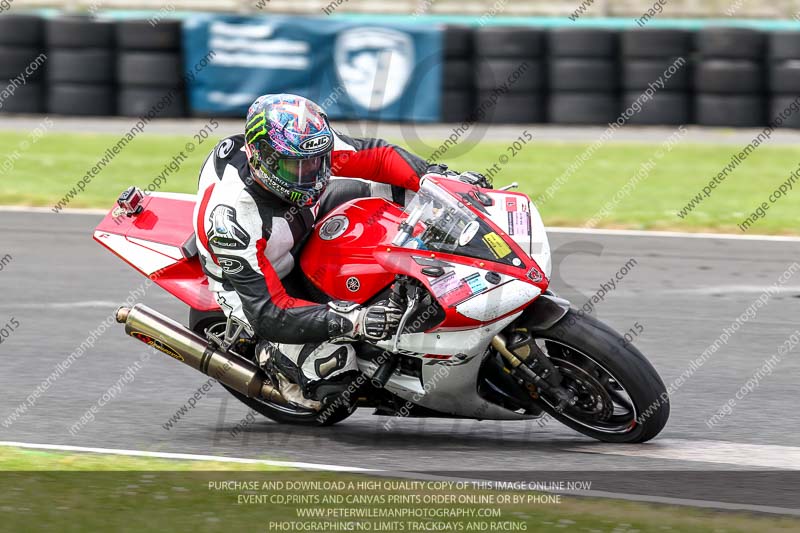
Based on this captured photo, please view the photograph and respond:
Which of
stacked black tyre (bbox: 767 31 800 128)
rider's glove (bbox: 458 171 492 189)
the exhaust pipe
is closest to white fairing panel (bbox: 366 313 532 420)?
the exhaust pipe

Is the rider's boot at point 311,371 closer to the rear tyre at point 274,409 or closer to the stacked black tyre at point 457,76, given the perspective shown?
the rear tyre at point 274,409

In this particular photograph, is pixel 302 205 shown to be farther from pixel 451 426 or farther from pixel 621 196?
pixel 621 196

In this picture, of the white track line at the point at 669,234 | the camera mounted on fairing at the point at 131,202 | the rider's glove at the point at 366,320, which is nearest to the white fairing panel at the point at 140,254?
the camera mounted on fairing at the point at 131,202

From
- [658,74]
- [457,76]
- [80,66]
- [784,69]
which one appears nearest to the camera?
[784,69]

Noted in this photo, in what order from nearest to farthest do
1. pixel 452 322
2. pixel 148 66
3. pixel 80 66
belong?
pixel 452 322 < pixel 148 66 < pixel 80 66

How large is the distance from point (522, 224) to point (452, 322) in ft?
1.67

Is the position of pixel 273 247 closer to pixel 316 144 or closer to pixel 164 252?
pixel 316 144

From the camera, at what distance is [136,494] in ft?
16.1

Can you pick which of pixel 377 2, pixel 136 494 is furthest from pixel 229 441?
pixel 377 2

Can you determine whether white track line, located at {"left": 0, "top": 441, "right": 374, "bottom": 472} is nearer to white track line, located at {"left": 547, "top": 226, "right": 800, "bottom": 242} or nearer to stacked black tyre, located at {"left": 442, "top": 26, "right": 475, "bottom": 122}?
white track line, located at {"left": 547, "top": 226, "right": 800, "bottom": 242}

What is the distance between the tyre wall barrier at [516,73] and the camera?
1446cm

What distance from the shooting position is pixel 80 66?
1559 centimetres

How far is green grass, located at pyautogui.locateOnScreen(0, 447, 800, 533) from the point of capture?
4.51 m

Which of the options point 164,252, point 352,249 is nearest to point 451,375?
point 352,249
